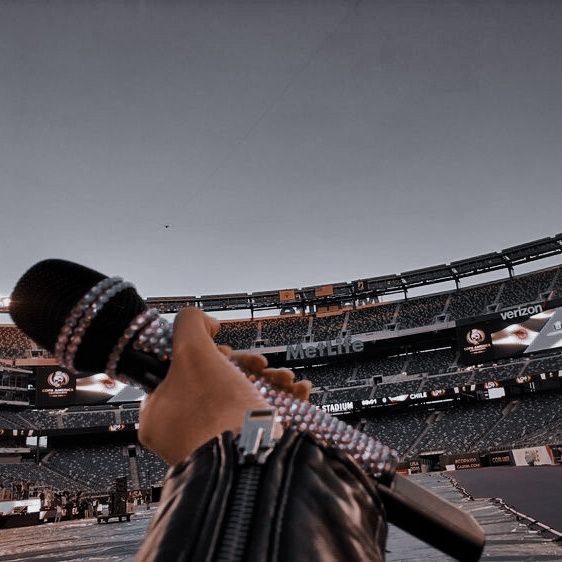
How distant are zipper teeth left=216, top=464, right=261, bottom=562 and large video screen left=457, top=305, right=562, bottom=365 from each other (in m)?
35.7

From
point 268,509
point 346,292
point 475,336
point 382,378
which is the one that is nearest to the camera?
point 268,509

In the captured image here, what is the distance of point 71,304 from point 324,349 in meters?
39.6

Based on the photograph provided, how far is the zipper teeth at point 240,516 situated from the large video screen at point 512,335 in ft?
117

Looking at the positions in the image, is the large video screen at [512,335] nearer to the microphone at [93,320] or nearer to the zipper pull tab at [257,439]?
the microphone at [93,320]

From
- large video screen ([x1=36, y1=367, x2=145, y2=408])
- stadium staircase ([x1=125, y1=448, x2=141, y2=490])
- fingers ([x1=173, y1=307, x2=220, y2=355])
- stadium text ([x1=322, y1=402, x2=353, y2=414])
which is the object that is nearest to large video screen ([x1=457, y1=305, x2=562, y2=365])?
stadium text ([x1=322, y1=402, x2=353, y2=414])

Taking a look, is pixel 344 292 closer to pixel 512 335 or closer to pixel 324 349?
pixel 324 349

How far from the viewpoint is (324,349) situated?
39906 millimetres

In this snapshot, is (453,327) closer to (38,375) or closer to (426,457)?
(426,457)

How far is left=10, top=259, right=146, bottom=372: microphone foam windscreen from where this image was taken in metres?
0.89

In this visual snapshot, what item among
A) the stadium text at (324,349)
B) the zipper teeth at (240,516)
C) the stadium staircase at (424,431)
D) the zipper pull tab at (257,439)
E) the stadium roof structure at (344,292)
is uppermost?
the stadium roof structure at (344,292)

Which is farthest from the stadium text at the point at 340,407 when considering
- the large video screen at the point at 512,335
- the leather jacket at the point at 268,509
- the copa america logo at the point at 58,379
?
the leather jacket at the point at 268,509

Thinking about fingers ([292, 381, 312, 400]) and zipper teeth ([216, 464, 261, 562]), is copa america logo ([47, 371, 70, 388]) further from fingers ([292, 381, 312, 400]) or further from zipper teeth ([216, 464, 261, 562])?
zipper teeth ([216, 464, 261, 562])

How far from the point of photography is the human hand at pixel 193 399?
786mm

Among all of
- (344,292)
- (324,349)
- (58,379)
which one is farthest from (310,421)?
(344,292)
